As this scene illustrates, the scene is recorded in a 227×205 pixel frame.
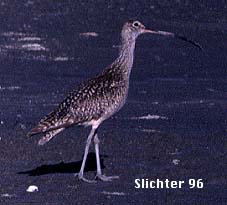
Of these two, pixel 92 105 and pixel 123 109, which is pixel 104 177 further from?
pixel 123 109

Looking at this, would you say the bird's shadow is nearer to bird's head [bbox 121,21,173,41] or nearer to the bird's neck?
the bird's neck

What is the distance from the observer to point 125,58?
1490 centimetres

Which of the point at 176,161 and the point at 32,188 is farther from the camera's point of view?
the point at 176,161

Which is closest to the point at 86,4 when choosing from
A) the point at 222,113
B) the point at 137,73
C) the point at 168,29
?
the point at 168,29

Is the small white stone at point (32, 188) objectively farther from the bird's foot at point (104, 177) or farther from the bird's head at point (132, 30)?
the bird's head at point (132, 30)

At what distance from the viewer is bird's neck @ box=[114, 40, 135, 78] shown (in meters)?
14.8

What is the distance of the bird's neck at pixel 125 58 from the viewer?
14758 mm

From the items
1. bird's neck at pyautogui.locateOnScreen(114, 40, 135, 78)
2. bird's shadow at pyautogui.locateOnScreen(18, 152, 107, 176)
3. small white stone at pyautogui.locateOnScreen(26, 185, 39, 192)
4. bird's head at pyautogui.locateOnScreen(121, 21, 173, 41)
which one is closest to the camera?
small white stone at pyautogui.locateOnScreen(26, 185, 39, 192)

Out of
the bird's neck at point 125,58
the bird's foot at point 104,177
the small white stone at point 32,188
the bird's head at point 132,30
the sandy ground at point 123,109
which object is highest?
the bird's head at point 132,30

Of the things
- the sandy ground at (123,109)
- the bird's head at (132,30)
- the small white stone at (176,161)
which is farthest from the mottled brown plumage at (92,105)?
the small white stone at (176,161)

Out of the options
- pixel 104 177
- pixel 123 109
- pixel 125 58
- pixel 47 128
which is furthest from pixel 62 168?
pixel 123 109

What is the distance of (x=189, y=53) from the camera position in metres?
24.2

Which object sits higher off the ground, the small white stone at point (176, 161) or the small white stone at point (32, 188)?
the small white stone at point (32, 188)

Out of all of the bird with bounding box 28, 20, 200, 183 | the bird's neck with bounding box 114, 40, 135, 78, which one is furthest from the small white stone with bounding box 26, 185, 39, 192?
the bird's neck with bounding box 114, 40, 135, 78
